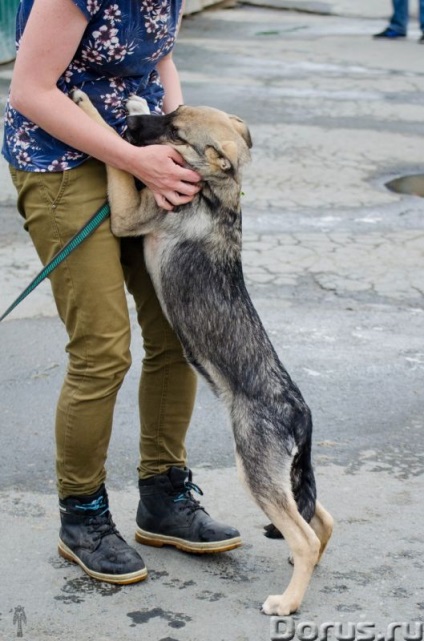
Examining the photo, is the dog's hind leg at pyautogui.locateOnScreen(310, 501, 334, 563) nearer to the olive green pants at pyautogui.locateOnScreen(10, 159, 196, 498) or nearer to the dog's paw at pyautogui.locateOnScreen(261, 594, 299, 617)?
the dog's paw at pyautogui.locateOnScreen(261, 594, 299, 617)

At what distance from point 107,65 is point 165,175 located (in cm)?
36

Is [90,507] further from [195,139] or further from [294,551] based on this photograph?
[195,139]

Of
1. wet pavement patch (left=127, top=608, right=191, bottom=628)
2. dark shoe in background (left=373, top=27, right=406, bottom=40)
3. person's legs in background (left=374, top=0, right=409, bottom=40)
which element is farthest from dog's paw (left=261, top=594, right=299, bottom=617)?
dark shoe in background (left=373, top=27, right=406, bottom=40)

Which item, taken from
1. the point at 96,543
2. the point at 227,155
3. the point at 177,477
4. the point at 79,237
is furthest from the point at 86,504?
the point at 227,155

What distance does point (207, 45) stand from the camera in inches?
574

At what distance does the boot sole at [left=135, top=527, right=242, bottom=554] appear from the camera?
3.62 metres

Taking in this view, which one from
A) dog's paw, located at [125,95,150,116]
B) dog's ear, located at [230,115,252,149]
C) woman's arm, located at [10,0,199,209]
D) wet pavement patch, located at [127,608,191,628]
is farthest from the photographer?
dog's ear, located at [230,115,252,149]

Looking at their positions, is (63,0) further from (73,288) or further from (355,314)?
(355,314)

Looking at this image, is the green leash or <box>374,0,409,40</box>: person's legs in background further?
<box>374,0,409,40</box>: person's legs in background

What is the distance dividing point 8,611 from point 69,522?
14.5 inches

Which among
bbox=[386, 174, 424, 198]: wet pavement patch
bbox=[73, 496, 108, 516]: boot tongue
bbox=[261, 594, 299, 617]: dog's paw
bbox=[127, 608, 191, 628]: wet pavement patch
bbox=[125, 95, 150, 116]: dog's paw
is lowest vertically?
bbox=[386, 174, 424, 198]: wet pavement patch

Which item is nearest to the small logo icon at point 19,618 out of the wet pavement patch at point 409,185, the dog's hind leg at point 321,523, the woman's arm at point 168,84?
the dog's hind leg at point 321,523

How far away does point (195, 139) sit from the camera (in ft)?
10.9

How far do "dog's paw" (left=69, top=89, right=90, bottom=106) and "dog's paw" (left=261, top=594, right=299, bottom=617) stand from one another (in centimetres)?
157
